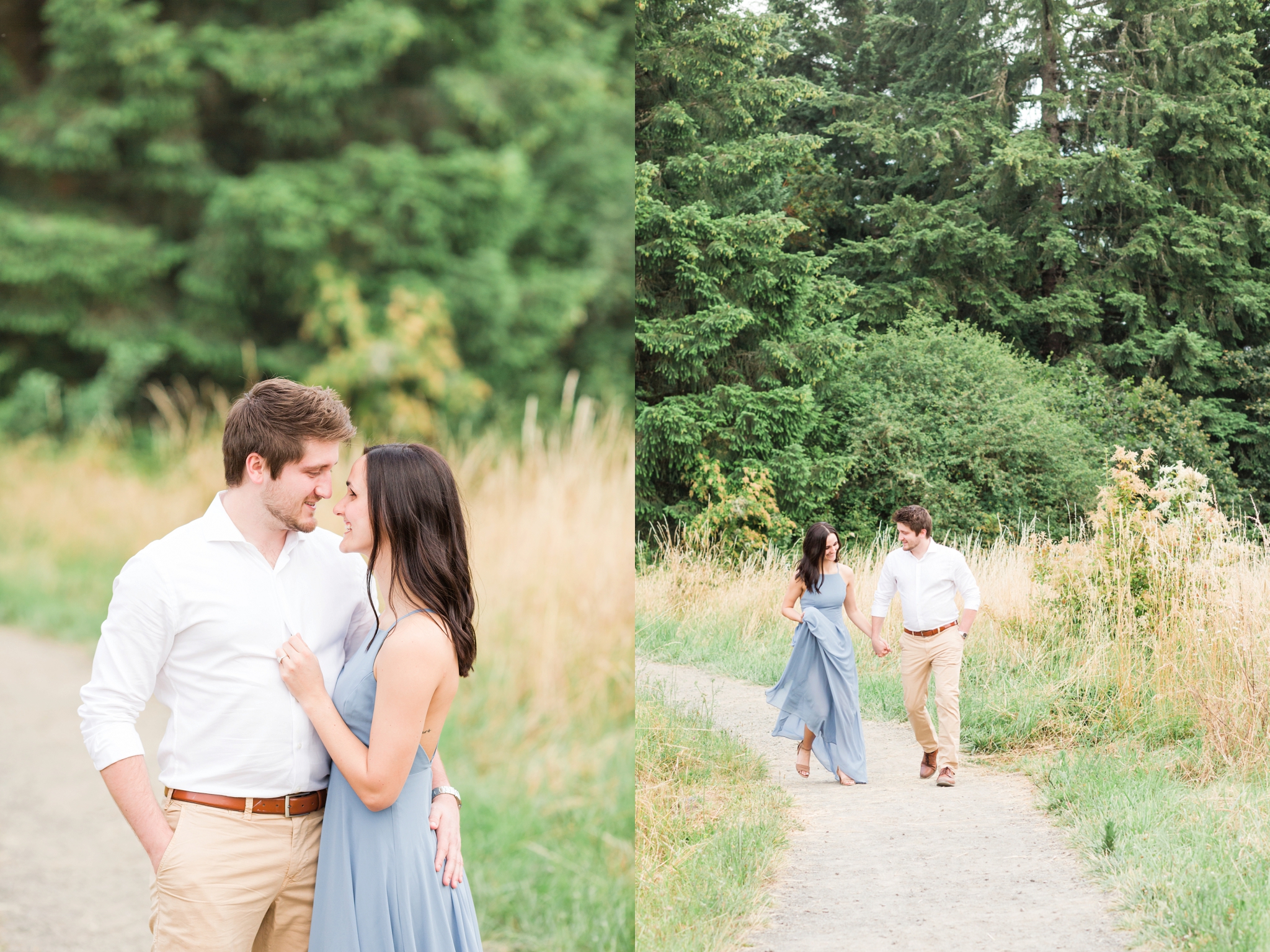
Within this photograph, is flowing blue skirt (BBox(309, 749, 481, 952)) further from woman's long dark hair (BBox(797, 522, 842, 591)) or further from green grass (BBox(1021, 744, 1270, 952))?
green grass (BBox(1021, 744, 1270, 952))

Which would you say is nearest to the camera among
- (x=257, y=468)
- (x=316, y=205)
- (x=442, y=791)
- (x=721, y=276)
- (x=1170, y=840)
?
(x=257, y=468)

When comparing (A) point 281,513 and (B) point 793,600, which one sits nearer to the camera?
(A) point 281,513

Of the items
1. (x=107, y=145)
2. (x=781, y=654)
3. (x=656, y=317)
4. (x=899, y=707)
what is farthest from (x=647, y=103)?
(x=107, y=145)

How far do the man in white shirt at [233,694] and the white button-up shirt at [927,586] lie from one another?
4.41 ft

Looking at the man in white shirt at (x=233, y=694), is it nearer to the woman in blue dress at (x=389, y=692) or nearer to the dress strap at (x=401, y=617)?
the woman in blue dress at (x=389, y=692)

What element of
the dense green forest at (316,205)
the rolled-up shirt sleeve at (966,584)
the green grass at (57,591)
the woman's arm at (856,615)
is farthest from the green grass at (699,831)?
the dense green forest at (316,205)

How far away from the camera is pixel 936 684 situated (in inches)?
97.7

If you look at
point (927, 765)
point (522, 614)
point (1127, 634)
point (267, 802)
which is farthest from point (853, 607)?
point (522, 614)

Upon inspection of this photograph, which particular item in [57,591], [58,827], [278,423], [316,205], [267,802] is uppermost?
[316,205]

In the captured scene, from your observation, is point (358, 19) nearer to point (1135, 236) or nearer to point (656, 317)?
point (656, 317)

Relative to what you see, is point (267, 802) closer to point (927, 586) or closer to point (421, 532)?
point (421, 532)

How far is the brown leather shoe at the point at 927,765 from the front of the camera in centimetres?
249

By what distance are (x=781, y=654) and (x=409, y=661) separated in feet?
4.92

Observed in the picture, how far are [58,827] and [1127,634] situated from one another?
3790 mm
